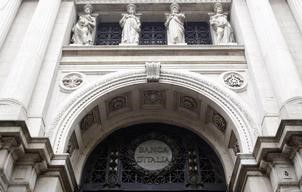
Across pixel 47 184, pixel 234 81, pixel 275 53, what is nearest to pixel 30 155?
pixel 47 184

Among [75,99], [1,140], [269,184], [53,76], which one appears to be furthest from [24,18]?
[269,184]

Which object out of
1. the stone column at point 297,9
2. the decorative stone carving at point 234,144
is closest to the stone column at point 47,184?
the decorative stone carving at point 234,144

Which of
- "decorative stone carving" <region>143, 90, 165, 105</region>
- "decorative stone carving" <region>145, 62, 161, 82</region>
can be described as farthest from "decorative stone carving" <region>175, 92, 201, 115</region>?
"decorative stone carving" <region>145, 62, 161, 82</region>

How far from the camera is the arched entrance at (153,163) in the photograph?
12.7 metres

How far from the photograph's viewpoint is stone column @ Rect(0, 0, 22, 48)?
13.3 metres

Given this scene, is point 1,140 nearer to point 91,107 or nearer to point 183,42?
point 91,107

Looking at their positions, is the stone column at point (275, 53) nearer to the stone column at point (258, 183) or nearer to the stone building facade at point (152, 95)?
the stone building facade at point (152, 95)

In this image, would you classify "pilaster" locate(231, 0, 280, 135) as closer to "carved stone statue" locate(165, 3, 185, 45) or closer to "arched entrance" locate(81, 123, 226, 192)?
"carved stone statue" locate(165, 3, 185, 45)

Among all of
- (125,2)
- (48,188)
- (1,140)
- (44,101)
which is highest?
(125,2)

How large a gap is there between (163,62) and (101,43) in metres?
2.99

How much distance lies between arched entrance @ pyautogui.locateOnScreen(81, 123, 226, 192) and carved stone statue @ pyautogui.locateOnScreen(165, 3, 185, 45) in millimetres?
3026

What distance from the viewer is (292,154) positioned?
9.86m

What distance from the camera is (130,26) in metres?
15.0

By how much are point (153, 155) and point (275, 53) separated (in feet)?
16.2
